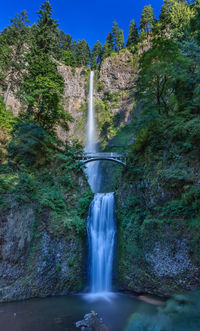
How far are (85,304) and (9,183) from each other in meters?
6.13

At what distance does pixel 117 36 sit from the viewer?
4016 centimetres

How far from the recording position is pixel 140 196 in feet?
32.7

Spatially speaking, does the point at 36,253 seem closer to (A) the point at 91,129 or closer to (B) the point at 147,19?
(A) the point at 91,129

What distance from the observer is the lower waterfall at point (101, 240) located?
942 cm

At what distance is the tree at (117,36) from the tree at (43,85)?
29.5 meters

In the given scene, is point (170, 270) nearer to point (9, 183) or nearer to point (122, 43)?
point (9, 183)

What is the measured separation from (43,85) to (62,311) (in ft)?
41.1

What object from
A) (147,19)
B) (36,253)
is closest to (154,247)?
(36,253)

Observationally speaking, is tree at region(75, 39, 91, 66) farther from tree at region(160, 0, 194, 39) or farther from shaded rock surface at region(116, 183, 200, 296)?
shaded rock surface at region(116, 183, 200, 296)

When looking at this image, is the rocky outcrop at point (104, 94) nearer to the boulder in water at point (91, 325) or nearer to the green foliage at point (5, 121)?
the green foliage at point (5, 121)

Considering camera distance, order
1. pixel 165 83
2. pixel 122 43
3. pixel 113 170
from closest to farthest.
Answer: pixel 165 83
pixel 113 170
pixel 122 43

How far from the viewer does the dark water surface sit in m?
5.70

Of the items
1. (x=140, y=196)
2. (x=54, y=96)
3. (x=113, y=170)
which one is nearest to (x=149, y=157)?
(x=140, y=196)

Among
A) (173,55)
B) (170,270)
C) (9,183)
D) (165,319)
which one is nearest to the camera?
(165,319)
